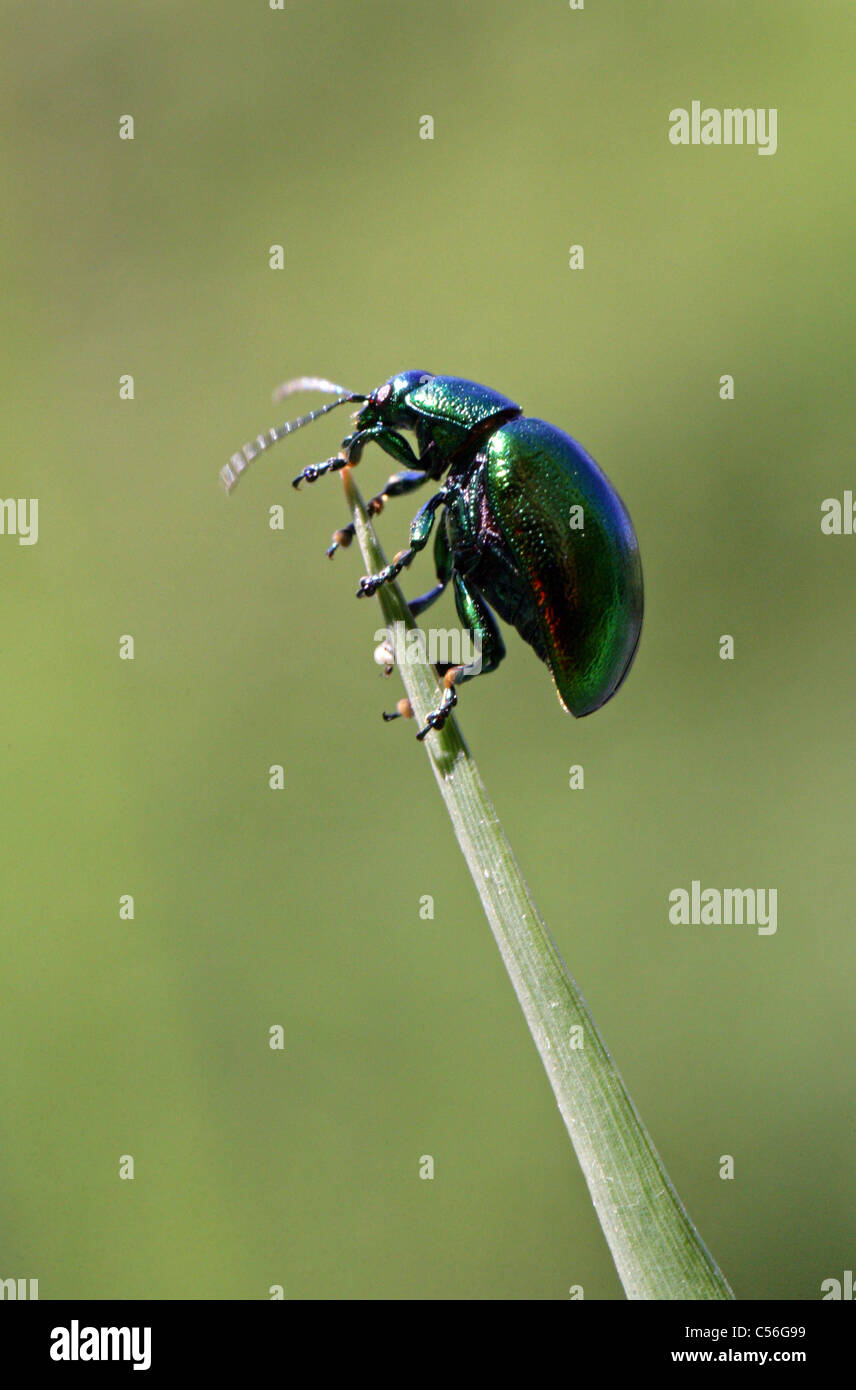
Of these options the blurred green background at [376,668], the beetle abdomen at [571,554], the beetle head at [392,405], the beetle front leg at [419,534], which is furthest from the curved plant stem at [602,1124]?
the blurred green background at [376,668]

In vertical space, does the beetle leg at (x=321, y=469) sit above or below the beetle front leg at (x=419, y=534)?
above

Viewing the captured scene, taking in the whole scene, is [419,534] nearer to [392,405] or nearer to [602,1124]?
[392,405]

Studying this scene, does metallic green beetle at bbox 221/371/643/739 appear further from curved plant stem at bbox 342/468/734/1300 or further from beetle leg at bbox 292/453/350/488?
curved plant stem at bbox 342/468/734/1300

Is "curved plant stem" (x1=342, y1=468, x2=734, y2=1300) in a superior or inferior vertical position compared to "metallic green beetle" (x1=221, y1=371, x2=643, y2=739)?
inferior

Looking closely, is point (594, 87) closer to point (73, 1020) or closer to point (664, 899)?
point (664, 899)

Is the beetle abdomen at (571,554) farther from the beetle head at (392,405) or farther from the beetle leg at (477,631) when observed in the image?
the beetle head at (392,405)

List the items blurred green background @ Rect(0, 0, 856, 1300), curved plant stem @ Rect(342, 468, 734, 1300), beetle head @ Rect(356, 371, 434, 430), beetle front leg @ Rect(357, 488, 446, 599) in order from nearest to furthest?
1. curved plant stem @ Rect(342, 468, 734, 1300)
2. beetle front leg @ Rect(357, 488, 446, 599)
3. beetle head @ Rect(356, 371, 434, 430)
4. blurred green background @ Rect(0, 0, 856, 1300)

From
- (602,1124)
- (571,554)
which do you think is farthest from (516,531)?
(602,1124)

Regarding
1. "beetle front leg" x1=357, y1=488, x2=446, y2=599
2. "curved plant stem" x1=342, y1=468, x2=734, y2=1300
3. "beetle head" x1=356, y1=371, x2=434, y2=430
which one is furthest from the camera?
"beetle head" x1=356, y1=371, x2=434, y2=430

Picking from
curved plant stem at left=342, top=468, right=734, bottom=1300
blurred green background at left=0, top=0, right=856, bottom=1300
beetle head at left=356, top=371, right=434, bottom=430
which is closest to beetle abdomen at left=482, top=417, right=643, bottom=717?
beetle head at left=356, top=371, right=434, bottom=430
